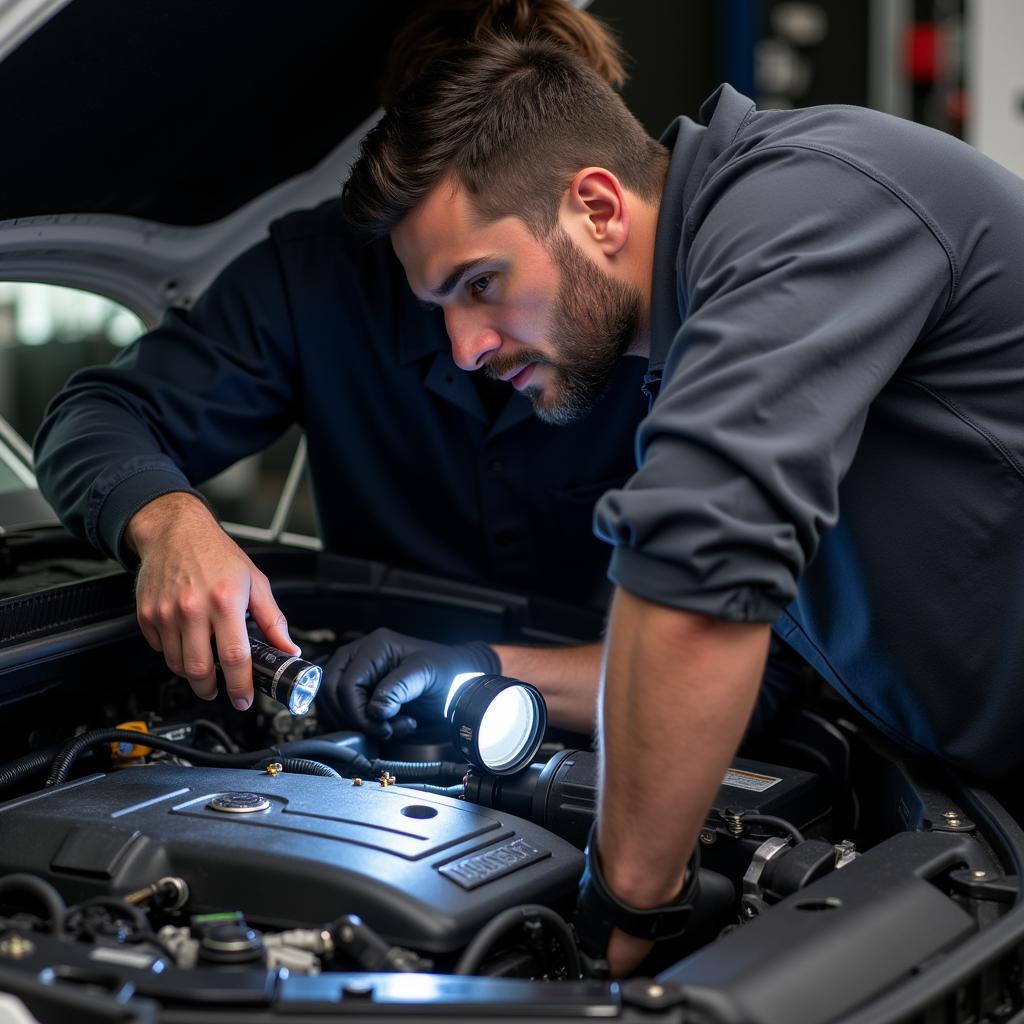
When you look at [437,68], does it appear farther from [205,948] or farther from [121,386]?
[205,948]

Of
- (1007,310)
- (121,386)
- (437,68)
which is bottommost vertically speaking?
(121,386)

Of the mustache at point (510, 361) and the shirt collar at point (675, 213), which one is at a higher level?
the shirt collar at point (675, 213)

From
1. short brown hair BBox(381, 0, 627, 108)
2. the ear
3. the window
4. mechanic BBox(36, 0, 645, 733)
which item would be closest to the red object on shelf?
the window

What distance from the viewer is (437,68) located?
151cm

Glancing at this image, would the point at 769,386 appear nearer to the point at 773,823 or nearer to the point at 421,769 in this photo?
the point at 773,823

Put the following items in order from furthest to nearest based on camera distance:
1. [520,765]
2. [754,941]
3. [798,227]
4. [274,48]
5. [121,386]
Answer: [121,386] → [274,48] → [520,765] → [798,227] → [754,941]

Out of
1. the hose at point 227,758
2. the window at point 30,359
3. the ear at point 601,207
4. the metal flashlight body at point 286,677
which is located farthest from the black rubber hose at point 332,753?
the window at point 30,359

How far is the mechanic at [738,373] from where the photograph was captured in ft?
3.22

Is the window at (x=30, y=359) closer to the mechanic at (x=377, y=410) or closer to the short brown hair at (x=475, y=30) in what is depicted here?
the mechanic at (x=377, y=410)

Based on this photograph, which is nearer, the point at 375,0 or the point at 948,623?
the point at 948,623

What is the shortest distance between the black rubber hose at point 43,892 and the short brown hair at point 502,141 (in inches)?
32.7

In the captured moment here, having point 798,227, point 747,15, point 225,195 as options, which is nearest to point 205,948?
point 798,227

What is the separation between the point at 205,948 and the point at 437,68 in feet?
3.46

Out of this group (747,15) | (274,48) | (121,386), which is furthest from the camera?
(747,15)
